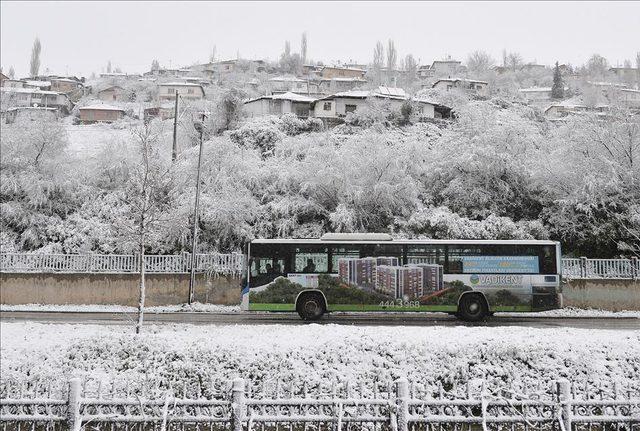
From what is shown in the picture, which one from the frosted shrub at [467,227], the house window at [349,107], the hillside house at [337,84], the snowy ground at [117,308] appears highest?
the hillside house at [337,84]

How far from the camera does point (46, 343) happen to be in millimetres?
11906

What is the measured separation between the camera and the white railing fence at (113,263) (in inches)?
1003

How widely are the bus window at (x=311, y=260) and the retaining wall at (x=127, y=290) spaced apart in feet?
26.4

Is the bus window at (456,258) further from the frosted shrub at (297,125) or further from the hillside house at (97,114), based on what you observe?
the hillside house at (97,114)

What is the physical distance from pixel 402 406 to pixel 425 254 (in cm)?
1272

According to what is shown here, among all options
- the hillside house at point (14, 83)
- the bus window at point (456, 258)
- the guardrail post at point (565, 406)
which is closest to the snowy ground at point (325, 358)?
the guardrail post at point (565, 406)

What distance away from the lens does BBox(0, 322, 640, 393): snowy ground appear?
35.6ft

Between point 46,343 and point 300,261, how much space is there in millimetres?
9570

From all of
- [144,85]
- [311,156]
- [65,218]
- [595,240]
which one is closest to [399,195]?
[311,156]

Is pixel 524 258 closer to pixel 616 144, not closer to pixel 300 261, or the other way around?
pixel 300 261

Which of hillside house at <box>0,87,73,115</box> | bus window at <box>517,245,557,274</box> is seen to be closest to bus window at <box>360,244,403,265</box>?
bus window at <box>517,245,557,274</box>

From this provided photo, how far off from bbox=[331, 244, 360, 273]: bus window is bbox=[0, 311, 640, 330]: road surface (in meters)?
2.50

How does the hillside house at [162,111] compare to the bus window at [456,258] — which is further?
the hillside house at [162,111]

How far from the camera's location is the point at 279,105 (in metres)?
64.8
